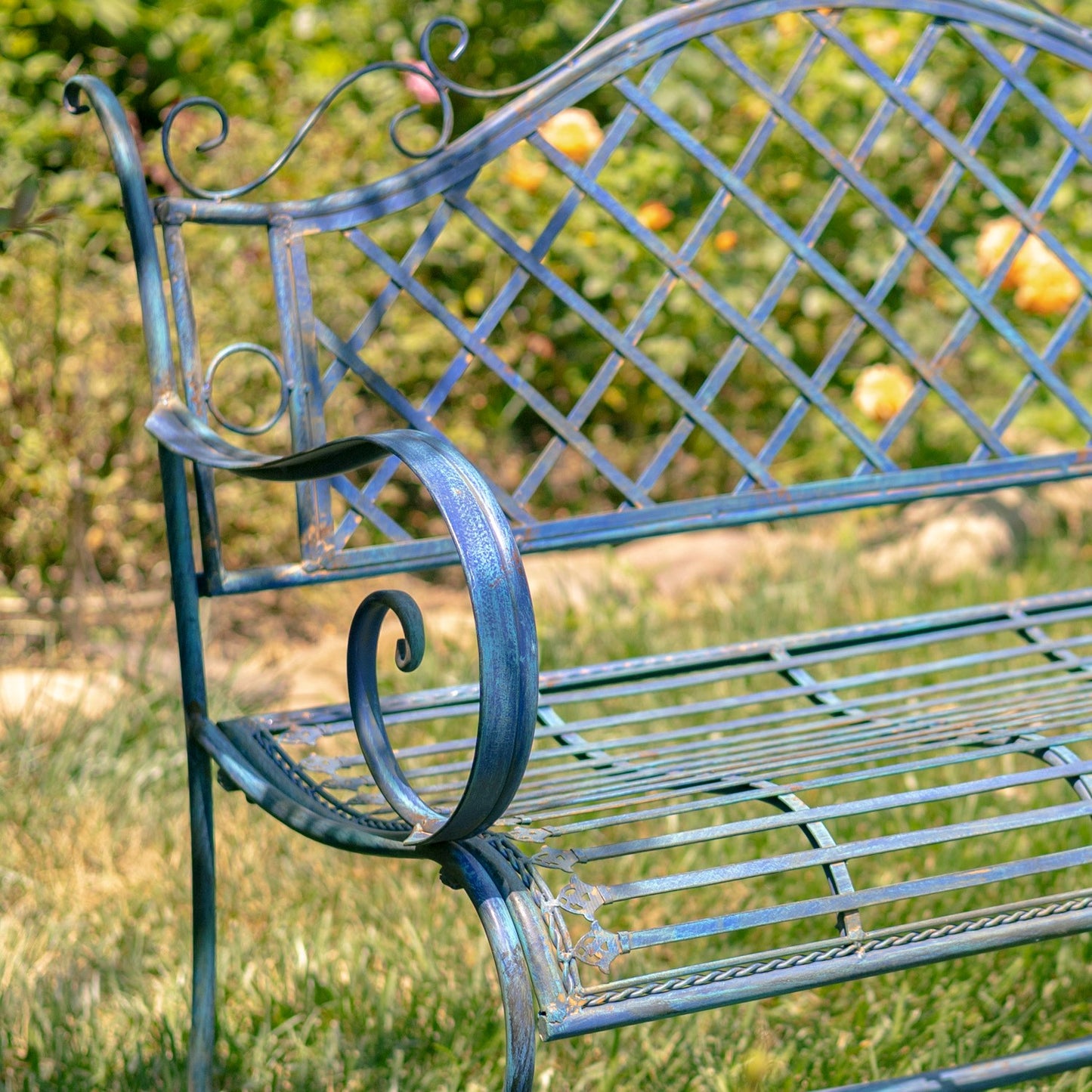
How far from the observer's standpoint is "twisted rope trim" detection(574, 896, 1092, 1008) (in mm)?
1015

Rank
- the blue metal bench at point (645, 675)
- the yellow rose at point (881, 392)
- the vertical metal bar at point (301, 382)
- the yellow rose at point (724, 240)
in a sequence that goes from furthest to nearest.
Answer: the yellow rose at point (724, 240)
the yellow rose at point (881, 392)
the vertical metal bar at point (301, 382)
the blue metal bench at point (645, 675)

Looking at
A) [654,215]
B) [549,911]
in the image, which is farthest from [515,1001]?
[654,215]

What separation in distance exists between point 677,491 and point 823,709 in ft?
7.59

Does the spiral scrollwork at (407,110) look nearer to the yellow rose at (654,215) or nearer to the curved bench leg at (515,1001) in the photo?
the curved bench leg at (515,1001)

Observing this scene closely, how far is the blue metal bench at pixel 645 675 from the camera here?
105 centimetres

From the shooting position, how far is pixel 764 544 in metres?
3.36

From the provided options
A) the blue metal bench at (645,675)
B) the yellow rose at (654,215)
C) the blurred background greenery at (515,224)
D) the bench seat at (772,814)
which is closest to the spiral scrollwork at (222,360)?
the blue metal bench at (645,675)

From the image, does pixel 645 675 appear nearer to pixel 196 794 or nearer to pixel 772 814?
pixel 772 814

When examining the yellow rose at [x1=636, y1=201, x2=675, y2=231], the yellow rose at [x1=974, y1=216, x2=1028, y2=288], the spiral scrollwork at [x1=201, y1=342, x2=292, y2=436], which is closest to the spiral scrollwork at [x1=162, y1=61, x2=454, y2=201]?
the spiral scrollwork at [x1=201, y1=342, x2=292, y2=436]

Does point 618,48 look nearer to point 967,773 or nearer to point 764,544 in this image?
point 967,773

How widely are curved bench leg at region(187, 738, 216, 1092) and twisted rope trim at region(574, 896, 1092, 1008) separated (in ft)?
2.11

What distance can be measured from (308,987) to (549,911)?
74cm

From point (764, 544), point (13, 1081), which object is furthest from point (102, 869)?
point (764, 544)

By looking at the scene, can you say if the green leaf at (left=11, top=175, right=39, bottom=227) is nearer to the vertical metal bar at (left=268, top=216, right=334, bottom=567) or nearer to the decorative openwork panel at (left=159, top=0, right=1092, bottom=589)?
the vertical metal bar at (left=268, top=216, right=334, bottom=567)
